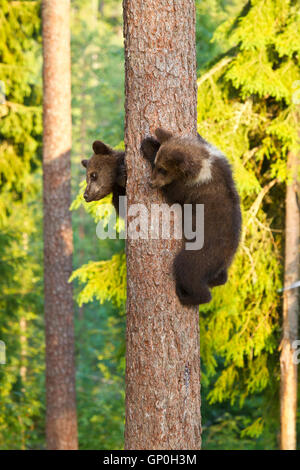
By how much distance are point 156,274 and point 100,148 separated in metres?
1.54

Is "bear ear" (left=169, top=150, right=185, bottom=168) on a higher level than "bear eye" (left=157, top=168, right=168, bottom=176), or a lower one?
higher

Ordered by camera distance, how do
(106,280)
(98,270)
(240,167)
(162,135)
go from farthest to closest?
1. (98,270)
2. (106,280)
3. (240,167)
4. (162,135)

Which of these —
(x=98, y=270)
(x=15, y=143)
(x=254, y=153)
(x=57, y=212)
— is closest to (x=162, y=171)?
(x=98, y=270)

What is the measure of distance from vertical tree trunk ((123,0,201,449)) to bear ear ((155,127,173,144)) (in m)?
0.09

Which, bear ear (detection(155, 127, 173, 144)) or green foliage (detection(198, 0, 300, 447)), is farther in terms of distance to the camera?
green foliage (detection(198, 0, 300, 447))

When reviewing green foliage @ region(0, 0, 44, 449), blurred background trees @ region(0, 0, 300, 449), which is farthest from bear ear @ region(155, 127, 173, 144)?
green foliage @ region(0, 0, 44, 449)

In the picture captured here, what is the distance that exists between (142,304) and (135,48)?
171 centimetres

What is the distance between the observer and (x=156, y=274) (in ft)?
11.9

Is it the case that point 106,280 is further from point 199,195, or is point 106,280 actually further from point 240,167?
point 199,195

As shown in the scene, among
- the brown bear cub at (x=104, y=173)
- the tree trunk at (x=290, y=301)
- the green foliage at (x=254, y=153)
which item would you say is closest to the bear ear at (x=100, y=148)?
the brown bear cub at (x=104, y=173)

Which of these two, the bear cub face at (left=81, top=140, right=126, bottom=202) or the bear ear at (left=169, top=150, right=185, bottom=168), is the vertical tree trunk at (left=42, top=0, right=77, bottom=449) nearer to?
the bear cub face at (left=81, top=140, right=126, bottom=202)

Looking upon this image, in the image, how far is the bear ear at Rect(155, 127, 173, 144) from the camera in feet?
11.7

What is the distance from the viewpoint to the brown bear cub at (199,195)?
363 centimetres
